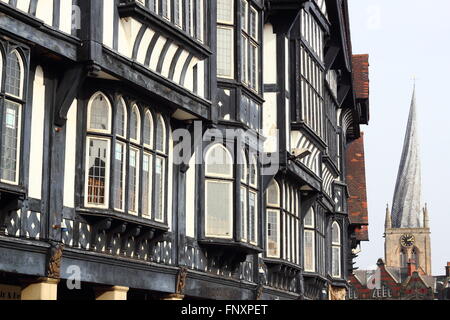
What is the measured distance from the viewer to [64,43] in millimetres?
14055

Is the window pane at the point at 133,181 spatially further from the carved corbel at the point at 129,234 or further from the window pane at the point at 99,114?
the window pane at the point at 99,114

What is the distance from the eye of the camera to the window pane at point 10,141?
13094mm

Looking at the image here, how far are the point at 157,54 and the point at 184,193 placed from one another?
3.15 metres

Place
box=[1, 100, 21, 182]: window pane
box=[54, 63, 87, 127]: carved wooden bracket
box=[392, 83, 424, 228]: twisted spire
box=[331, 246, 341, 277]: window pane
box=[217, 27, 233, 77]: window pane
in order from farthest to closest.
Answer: box=[392, 83, 424, 228]: twisted spire
box=[331, 246, 341, 277]: window pane
box=[217, 27, 233, 77]: window pane
box=[54, 63, 87, 127]: carved wooden bracket
box=[1, 100, 21, 182]: window pane

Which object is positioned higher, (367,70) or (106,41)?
(367,70)

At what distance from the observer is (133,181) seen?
16109 millimetres

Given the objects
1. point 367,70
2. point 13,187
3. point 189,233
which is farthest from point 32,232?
point 367,70

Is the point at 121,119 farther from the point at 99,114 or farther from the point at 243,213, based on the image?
the point at 243,213

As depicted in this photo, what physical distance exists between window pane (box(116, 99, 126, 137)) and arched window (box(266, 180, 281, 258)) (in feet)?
27.9

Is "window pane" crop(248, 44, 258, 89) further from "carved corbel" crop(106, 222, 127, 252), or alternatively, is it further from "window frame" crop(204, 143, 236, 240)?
"carved corbel" crop(106, 222, 127, 252)

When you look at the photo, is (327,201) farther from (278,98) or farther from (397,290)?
(397,290)

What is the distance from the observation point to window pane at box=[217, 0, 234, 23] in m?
20.2

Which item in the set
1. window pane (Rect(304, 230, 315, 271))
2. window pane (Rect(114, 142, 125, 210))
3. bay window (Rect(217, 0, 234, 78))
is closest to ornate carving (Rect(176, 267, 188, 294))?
window pane (Rect(114, 142, 125, 210))
